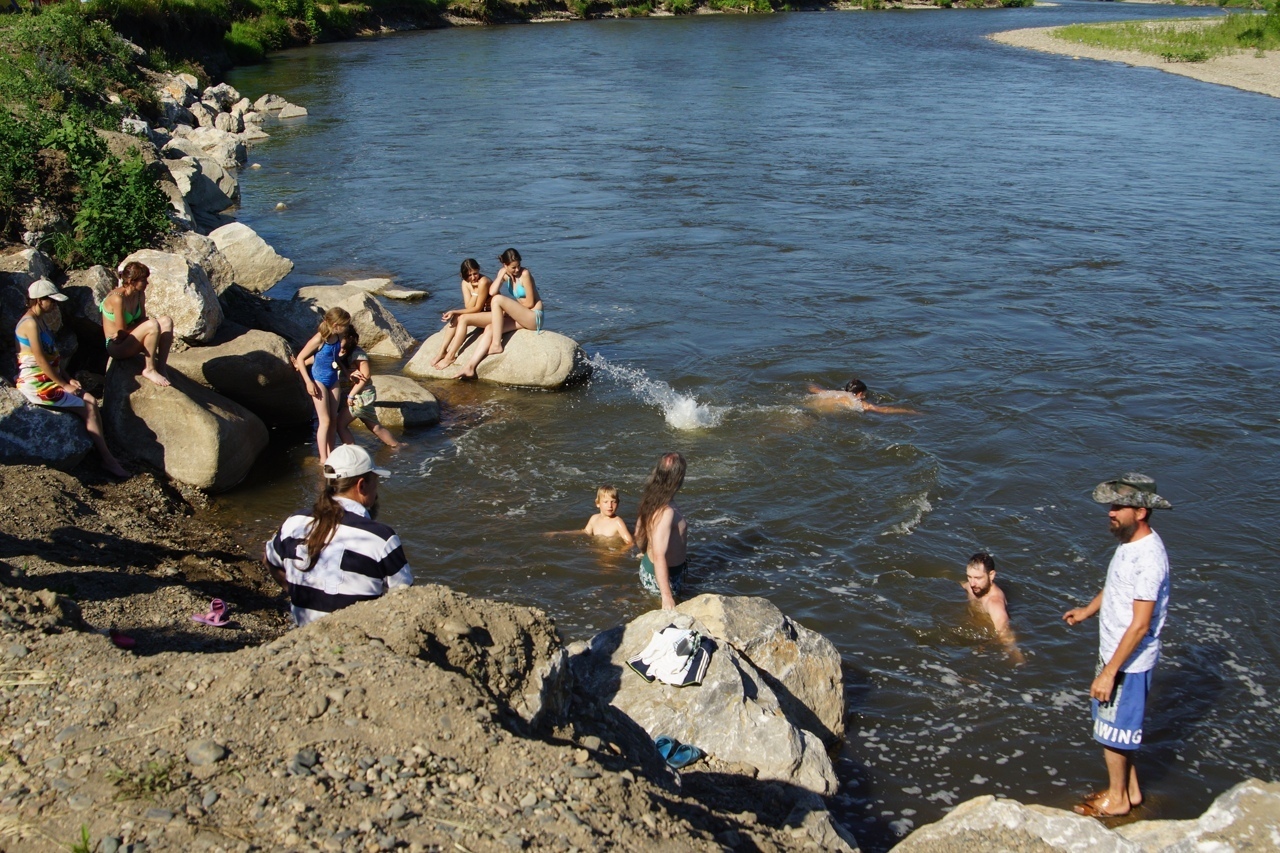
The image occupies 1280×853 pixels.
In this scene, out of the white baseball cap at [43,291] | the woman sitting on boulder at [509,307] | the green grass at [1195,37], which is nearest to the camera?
the white baseball cap at [43,291]

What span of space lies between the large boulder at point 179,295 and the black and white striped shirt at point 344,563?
→ 21.6 ft

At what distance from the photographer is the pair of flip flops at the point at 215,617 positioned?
23.0ft

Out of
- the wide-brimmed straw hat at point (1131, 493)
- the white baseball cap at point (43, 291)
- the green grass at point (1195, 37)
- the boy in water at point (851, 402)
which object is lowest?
the boy in water at point (851, 402)

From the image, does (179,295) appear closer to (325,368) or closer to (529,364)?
(325,368)

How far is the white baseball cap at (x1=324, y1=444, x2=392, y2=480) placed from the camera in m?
5.73

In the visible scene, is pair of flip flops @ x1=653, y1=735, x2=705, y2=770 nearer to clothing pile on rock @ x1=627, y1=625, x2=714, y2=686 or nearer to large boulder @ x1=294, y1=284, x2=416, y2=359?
clothing pile on rock @ x1=627, y1=625, x2=714, y2=686

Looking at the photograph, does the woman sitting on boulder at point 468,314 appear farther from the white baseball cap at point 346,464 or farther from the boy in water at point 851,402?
the white baseball cap at point 346,464

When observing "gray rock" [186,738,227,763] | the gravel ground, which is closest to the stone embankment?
the gravel ground

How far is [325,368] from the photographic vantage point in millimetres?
10867

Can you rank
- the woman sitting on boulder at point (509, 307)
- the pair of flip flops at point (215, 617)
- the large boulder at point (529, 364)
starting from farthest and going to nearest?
the woman sitting on boulder at point (509, 307)
the large boulder at point (529, 364)
the pair of flip flops at point (215, 617)

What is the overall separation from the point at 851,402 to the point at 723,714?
7.14 m

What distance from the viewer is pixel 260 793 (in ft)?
14.2

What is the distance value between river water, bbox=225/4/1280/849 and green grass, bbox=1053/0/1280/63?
2107 cm

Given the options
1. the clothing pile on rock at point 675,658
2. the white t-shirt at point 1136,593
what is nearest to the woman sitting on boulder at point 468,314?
the clothing pile on rock at point 675,658
